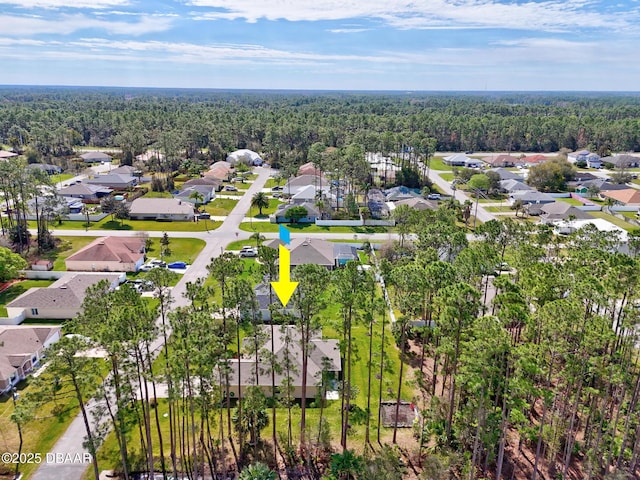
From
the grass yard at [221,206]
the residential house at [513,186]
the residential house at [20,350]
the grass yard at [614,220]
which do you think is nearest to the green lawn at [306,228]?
the grass yard at [221,206]

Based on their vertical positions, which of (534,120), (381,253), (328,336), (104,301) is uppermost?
(534,120)

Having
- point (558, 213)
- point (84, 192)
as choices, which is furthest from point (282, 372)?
point (84, 192)

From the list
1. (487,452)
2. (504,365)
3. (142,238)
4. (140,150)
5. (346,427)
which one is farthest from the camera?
(140,150)

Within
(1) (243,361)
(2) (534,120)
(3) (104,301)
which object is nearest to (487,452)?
(1) (243,361)

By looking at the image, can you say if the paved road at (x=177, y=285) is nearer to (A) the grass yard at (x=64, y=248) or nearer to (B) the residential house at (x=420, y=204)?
(A) the grass yard at (x=64, y=248)

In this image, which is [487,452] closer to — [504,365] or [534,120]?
[504,365]
